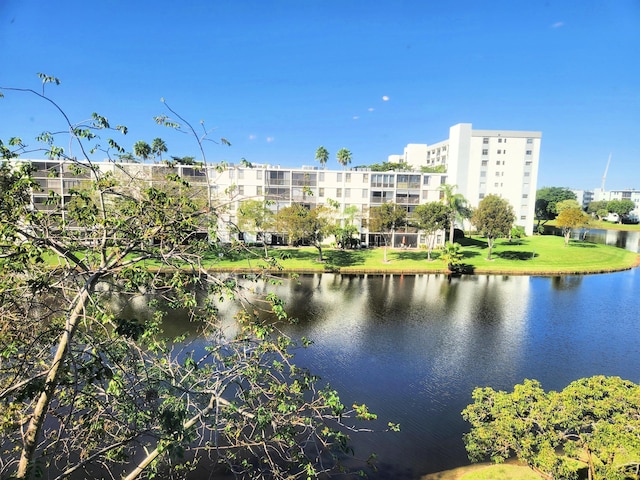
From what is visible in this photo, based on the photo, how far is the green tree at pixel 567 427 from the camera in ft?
27.0

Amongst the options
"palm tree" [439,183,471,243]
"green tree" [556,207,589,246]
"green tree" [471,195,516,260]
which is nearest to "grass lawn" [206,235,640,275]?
"green tree" [556,207,589,246]

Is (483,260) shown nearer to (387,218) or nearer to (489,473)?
(387,218)

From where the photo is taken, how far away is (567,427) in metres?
9.30

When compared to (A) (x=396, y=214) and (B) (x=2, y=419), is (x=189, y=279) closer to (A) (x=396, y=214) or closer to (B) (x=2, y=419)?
(B) (x=2, y=419)

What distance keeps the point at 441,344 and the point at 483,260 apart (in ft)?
98.9

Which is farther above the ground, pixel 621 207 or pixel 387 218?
pixel 621 207

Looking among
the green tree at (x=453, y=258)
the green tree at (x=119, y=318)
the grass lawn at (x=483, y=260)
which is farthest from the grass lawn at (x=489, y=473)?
the green tree at (x=453, y=258)

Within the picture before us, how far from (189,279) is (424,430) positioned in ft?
38.0

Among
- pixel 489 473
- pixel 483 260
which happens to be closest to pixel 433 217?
pixel 483 260

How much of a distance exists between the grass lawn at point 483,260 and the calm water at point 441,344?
5970 millimetres

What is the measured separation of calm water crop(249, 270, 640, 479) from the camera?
1420cm

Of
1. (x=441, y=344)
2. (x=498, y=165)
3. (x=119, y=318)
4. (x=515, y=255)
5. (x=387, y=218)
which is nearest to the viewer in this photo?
(x=119, y=318)

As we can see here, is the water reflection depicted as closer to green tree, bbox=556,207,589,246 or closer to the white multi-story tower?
green tree, bbox=556,207,589,246

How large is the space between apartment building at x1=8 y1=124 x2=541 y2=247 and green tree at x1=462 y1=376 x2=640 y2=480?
945 centimetres
